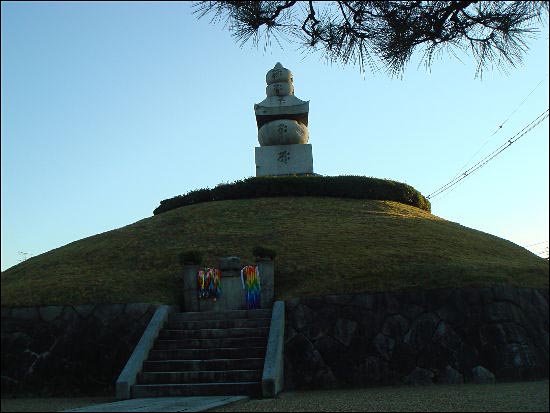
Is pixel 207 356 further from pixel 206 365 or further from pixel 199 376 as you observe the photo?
pixel 199 376

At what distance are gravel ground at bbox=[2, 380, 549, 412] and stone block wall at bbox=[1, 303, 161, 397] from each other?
56cm

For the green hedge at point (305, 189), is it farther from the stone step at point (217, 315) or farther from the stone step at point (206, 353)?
the stone step at point (206, 353)

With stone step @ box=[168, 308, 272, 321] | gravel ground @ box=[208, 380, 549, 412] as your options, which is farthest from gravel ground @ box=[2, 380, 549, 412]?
stone step @ box=[168, 308, 272, 321]

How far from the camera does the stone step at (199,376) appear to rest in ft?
26.5

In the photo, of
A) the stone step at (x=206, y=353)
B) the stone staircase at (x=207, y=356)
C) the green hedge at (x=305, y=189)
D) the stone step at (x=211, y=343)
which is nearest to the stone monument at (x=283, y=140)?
the green hedge at (x=305, y=189)

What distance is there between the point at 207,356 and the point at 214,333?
0.66 meters

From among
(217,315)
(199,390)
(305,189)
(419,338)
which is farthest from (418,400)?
(305,189)

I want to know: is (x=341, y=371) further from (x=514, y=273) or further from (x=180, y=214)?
(x=180, y=214)

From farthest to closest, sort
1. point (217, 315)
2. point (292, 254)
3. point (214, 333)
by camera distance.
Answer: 1. point (292, 254)
2. point (217, 315)
3. point (214, 333)

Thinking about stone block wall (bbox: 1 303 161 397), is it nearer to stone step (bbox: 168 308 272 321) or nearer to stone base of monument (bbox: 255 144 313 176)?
stone step (bbox: 168 308 272 321)

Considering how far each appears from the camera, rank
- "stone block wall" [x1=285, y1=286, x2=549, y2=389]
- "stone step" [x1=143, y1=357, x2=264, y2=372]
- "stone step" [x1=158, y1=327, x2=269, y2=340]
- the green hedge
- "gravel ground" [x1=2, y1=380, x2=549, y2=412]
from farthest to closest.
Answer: the green hedge
"stone step" [x1=158, y1=327, x2=269, y2=340]
"stone block wall" [x1=285, y1=286, x2=549, y2=389]
"stone step" [x1=143, y1=357, x2=264, y2=372]
"gravel ground" [x1=2, y1=380, x2=549, y2=412]

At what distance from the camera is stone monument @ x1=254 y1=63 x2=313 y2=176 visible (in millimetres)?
21203

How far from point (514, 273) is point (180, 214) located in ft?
32.0

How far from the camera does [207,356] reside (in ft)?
28.8
